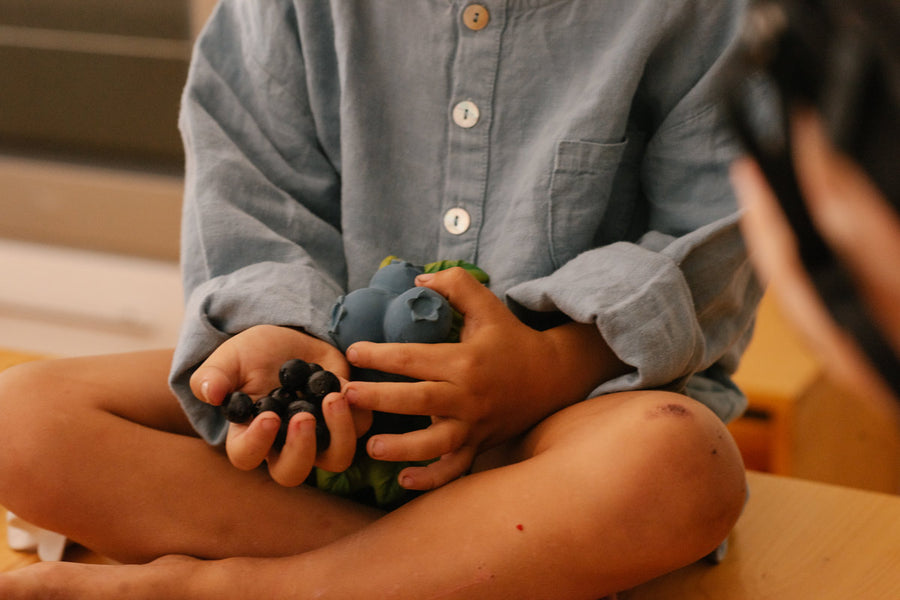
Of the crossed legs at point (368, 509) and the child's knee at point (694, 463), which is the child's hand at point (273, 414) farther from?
the child's knee at point (694, 463)

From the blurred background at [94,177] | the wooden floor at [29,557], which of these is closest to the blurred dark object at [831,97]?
the wooden floor at [29,557]

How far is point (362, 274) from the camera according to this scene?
2.49 feet

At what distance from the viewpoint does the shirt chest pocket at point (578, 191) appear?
693 mm

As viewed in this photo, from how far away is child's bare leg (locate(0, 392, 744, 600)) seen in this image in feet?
1.71

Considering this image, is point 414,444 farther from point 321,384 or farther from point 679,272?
point 679,272

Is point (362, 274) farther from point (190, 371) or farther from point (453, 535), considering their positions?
point (453, 535)

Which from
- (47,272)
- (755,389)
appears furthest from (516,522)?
(47,272)

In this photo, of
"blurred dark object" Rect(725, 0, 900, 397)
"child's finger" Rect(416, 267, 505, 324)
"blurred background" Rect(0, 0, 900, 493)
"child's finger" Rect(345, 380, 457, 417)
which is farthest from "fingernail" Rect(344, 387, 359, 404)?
"blurred background" Rect(0, 0, 900, 493)

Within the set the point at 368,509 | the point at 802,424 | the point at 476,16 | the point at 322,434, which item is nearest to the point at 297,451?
the point at 322,434

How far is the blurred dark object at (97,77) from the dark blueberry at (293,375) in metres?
0.96

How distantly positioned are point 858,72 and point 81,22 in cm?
139

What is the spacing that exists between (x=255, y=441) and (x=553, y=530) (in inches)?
7.0

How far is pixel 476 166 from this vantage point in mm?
741

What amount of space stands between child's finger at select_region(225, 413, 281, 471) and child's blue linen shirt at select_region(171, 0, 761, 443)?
0.37 ft
